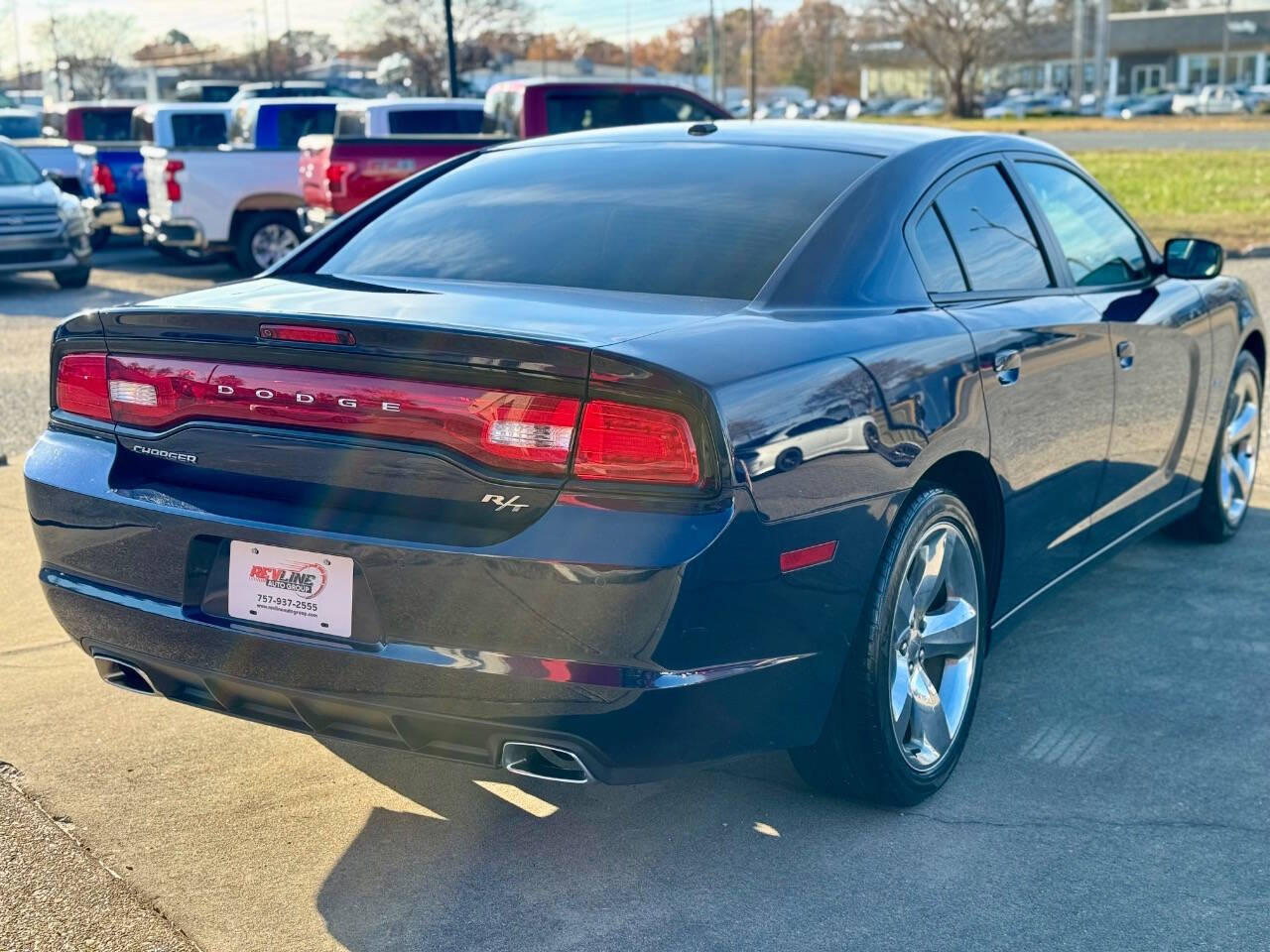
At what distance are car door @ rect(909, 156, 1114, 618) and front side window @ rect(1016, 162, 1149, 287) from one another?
0.61 ft

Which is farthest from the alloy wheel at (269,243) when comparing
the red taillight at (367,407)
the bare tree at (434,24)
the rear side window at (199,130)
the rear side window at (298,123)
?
the bare tree at (434,24)

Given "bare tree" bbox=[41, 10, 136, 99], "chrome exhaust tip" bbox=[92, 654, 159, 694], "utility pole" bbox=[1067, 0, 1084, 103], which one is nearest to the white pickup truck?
"chrome exhaust tip" bbox=[92, 654, 159, 694]

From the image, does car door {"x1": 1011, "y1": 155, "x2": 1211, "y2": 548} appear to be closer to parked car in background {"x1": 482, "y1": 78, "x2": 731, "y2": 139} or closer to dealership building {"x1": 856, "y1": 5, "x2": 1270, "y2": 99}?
parked car in background {"x1": 482, "y1": 78, "x2": 731, "y2": 139}

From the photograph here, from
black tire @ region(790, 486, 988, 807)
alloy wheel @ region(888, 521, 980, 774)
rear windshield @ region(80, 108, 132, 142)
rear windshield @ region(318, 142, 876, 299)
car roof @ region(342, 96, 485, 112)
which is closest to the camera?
black tire @ region(790, 486, 988, 807)

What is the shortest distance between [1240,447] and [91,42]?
109062 mm

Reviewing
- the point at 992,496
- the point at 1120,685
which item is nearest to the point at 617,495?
the point at 992,496

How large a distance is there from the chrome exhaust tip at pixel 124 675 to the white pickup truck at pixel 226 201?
12.9 meters

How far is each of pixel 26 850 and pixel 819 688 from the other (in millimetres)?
1771

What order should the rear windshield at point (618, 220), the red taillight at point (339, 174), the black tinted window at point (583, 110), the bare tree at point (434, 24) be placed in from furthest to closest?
the bare tree at point (434, 24)
the black tinted window at point (583, 110)
the red taillight at point (339, 174)
the rear windshield at point (618, 220)

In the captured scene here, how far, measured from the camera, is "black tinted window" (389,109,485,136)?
1692 centimetres

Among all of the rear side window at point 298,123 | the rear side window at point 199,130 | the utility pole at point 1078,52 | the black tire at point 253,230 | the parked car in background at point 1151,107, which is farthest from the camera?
the utility pole at point 1078,52

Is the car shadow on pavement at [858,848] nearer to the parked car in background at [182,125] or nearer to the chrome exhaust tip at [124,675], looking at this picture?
the chrome exhaust tip at [124,675]

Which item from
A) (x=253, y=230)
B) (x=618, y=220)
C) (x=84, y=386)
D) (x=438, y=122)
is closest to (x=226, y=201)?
(x=253, y=230)

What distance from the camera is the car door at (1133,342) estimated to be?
4.56m
